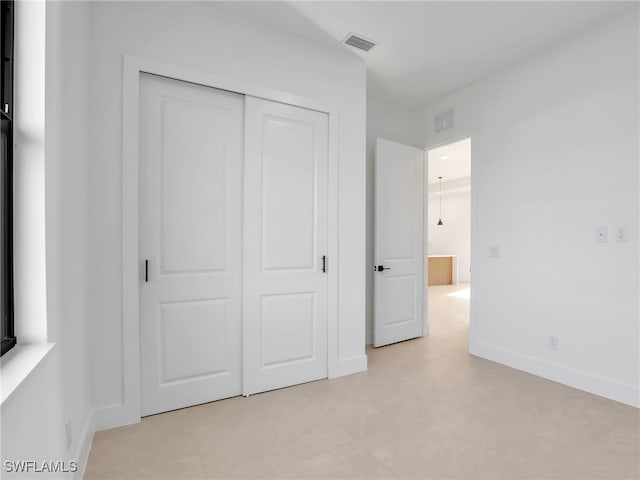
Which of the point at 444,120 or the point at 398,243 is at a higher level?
the point at 444,120

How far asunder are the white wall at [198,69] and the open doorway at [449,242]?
1.60 metres

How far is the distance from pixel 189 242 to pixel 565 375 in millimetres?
3220

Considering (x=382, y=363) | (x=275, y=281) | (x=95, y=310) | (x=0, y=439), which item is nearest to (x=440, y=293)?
(x=382, y=363)

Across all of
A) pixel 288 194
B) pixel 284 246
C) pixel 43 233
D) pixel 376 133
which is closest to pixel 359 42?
pixel 376 133

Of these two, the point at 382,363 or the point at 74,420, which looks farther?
the point at 382,363

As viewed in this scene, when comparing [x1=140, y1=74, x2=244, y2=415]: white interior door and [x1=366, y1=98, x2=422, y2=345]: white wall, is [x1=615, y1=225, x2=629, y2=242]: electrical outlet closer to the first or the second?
[x1=366, y1=98, x2=422, y2=345]: white wall

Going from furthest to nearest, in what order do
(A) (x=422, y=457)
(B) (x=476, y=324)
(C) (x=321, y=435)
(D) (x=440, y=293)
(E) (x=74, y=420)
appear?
(D) (x=440, y=293)
(B) (x=476, y=324)
(C) (x=321, y=435)
(A) (x=422, y=457)
(E) (x=74, y=420)

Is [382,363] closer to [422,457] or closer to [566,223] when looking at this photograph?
[422,457]

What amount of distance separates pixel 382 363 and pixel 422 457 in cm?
143

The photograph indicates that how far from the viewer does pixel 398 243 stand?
3857 millimetres

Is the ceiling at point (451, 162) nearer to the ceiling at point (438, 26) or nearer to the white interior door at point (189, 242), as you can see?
the ceiling at point (438, 26)

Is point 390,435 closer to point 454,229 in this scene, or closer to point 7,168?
point 7,168

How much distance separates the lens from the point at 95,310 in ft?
6.55

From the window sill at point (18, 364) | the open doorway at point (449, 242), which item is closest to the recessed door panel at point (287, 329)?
the window sill at point (18, 364)
